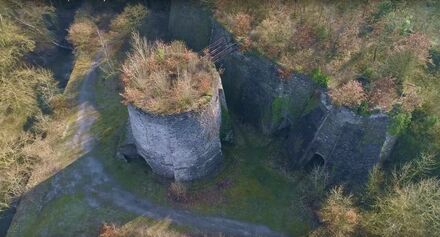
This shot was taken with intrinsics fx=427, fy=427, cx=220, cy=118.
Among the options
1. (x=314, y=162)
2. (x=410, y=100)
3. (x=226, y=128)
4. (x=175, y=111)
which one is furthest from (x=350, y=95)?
(x=175, y=111)

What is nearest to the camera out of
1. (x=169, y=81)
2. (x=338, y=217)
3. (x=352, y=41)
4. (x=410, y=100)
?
(x=338, y=217)

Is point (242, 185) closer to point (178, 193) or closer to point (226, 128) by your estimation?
point (226, 128)

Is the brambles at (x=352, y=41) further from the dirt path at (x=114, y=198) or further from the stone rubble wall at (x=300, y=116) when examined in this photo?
the dirt path at (x=114, y=198)

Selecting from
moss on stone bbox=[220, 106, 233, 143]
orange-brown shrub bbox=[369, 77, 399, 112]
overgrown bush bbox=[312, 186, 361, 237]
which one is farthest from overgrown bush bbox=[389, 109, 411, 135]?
moss on stone bbox=[220, 106, 233, 143]

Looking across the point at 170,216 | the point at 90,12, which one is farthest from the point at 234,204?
the point at 90,12

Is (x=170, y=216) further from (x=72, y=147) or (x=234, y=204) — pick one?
(x=72, y=147)

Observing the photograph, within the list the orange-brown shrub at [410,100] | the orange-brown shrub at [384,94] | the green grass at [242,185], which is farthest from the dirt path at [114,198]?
the orange-brown shrub at [410,100]

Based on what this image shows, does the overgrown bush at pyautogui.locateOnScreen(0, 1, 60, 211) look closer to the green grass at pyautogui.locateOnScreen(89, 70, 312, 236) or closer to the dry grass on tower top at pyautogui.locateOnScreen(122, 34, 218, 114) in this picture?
the green grass at pyautogui.locateOnScreen(89, 70, 312, 236)
